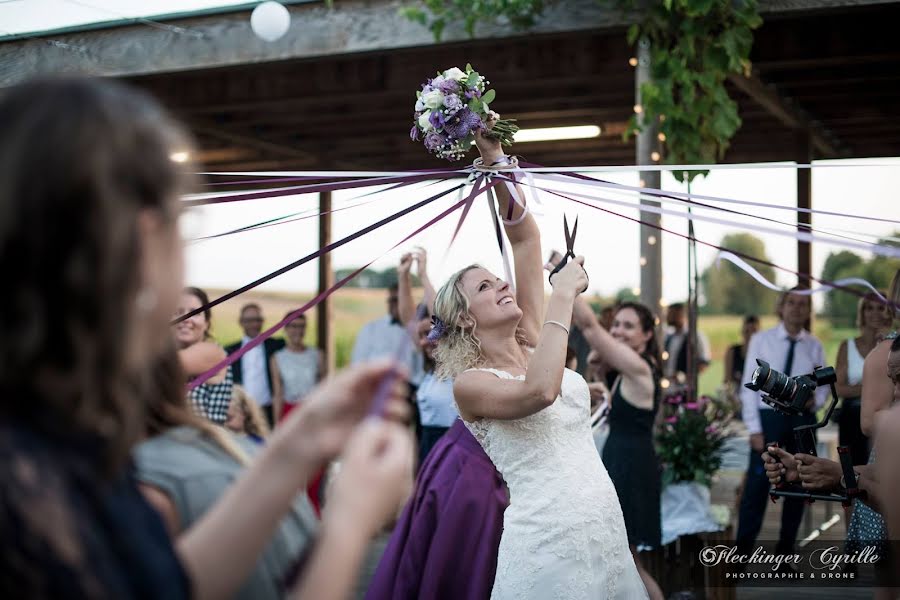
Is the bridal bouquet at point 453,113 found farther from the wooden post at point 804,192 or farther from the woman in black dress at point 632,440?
the wooden post at point 804,192

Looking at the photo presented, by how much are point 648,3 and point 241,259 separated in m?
6.43

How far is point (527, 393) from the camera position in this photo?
2.70m

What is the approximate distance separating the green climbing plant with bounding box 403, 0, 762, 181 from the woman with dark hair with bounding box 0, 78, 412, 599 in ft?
13.7

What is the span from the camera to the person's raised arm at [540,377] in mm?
2641

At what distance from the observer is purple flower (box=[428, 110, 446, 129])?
2.82 meters

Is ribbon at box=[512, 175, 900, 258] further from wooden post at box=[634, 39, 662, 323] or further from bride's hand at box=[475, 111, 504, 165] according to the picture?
wooden post at box=[634, 39, 662, 323]

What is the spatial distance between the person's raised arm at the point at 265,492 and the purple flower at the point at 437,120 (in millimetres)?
1830

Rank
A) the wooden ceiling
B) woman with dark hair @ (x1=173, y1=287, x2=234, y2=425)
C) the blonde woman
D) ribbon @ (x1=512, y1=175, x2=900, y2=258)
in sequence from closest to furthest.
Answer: ribbon @ (x1=512, y1=175, x2=900, y2=258), woman with dark hair @ (x1=173, y1=287, x2=234, y2=425), the blonde woman, the wooden ceiling

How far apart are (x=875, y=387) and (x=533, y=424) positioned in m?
1.18

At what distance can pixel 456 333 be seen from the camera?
3156 mm

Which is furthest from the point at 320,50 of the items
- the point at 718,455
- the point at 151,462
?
the point at 151,462

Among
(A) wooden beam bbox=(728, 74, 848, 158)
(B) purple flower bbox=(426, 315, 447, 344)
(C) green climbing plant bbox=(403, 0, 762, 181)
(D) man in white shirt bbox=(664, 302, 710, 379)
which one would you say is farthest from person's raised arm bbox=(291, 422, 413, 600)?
(D) man in white shirt bbox=(664, 302, 710, 379)

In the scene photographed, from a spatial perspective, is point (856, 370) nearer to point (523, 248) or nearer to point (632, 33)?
point (632, 33)

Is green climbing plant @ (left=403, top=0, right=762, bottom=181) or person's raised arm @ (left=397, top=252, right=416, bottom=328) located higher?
green climbing plant @ (left=403, top=0, right=762, bottom=181)
